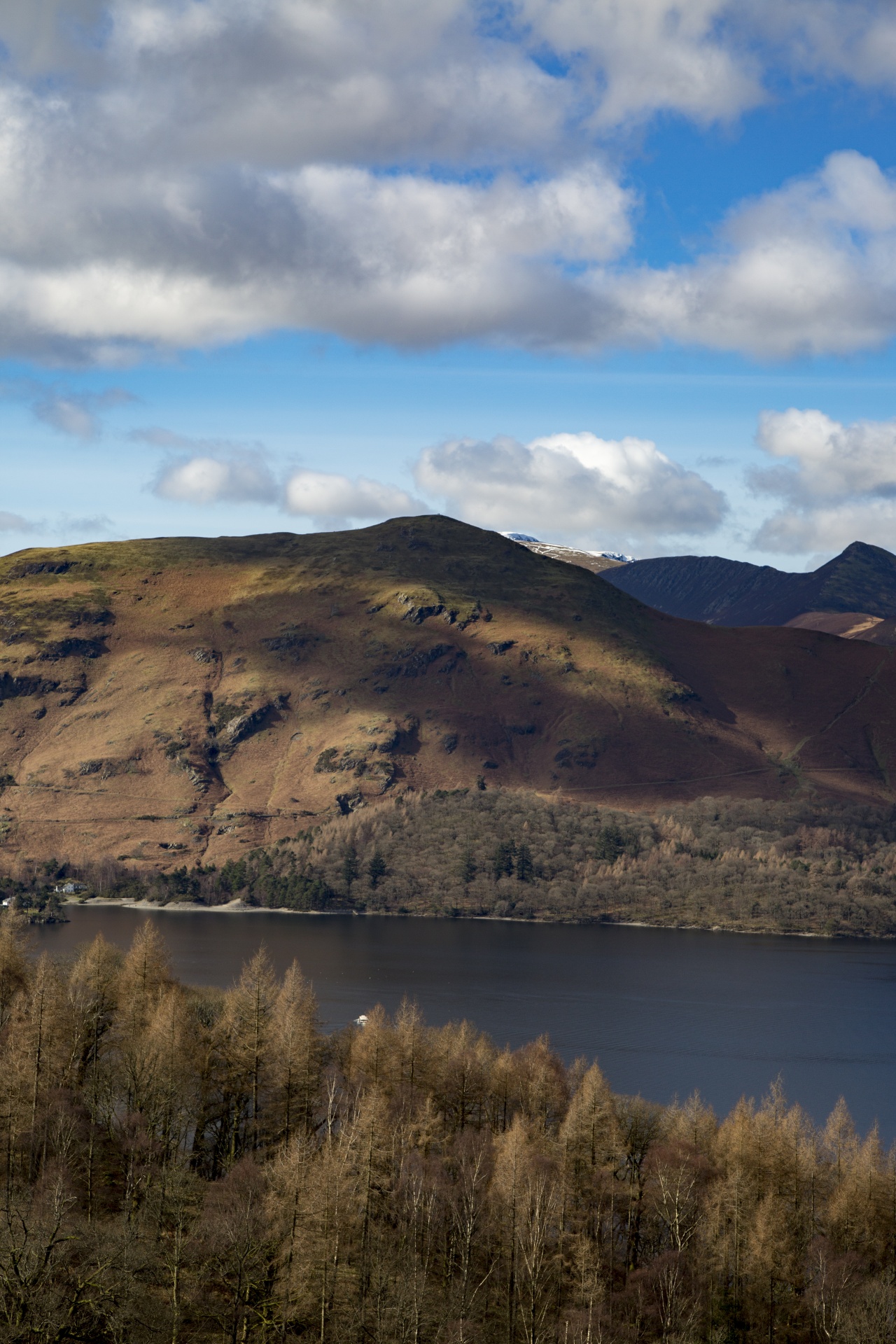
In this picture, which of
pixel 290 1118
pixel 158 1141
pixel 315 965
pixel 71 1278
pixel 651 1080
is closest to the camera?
pixel 71 1278

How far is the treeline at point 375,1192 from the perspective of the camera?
53.6 metres

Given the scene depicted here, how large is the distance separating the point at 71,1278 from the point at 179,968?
127 metres

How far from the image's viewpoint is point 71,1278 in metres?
49.6

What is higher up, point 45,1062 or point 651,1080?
point 45,1062

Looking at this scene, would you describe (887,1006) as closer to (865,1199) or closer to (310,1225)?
(865,1199)

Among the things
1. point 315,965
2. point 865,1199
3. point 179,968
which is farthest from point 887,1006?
point 865,1199

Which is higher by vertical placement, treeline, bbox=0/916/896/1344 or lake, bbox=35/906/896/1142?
treeline, bbox=0/916/896/1344

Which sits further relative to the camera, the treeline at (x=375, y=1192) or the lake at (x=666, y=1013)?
the lake at (x=666, y=1013)

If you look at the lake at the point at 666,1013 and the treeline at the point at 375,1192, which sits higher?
the treeline at the point at 375,1192

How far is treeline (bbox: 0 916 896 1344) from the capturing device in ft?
176

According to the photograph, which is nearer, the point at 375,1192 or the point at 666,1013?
the point at 375,1192

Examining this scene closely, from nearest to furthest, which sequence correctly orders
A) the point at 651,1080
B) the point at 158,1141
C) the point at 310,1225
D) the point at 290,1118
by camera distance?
the point at 310,1225 → the point at 158,1141 → the point at 290,1118 → the point at 651,1080

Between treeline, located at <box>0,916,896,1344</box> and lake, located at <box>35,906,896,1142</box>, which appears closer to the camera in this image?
treeline, located at <box>0,916,896,1344</box>

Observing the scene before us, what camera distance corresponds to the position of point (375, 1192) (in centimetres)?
6388
